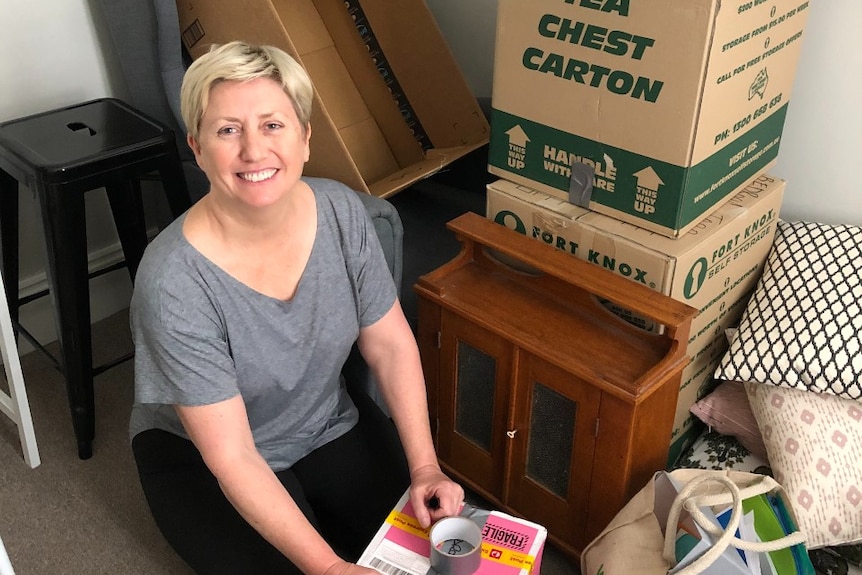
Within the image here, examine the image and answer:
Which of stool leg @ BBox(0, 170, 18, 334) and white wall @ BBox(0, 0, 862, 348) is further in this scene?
stool leg @ BBox(0, 170, 18, 334)

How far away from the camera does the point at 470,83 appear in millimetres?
2279

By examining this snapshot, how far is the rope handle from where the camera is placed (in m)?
1.22

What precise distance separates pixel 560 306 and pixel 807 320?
17.3 inches

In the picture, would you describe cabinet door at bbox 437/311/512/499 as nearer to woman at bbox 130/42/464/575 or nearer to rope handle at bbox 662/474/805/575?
woman at bbox 130/42/464/575

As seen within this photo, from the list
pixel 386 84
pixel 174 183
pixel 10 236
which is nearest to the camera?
pixel 174 183

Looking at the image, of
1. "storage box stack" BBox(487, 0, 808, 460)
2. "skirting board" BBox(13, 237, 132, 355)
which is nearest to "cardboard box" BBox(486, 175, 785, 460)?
"storage box stack" BBox(487, 0, 808, 460)

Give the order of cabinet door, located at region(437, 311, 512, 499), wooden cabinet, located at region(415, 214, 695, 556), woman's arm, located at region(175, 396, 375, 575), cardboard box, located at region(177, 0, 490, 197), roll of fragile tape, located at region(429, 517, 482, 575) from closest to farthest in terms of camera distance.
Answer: roll of fragile tape, located at region(429, 517, 482, 575) → woman's arm, located at region(175, 396, 375, 575) → wooden cabinet, located at region(415, 214, 695, 556) → cabinet door, located at region(437, 311, 512, 499) → cardboard box, located at region(177, 0, 490, 197)

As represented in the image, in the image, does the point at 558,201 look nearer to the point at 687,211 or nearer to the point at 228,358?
the point at 687,211

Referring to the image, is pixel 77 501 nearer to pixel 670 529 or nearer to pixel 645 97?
pixel 670 529

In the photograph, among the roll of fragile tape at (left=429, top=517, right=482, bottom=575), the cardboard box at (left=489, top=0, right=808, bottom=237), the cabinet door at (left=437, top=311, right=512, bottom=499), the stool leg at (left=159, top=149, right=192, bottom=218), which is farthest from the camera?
the stool leg at (left=159, top=149, right=192, bottom=218)

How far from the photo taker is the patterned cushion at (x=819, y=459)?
1432mm

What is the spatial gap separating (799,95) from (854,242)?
1.05 ft

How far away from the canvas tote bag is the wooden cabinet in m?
0.08

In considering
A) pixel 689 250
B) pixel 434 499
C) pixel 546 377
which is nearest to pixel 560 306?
pixel 546 377
